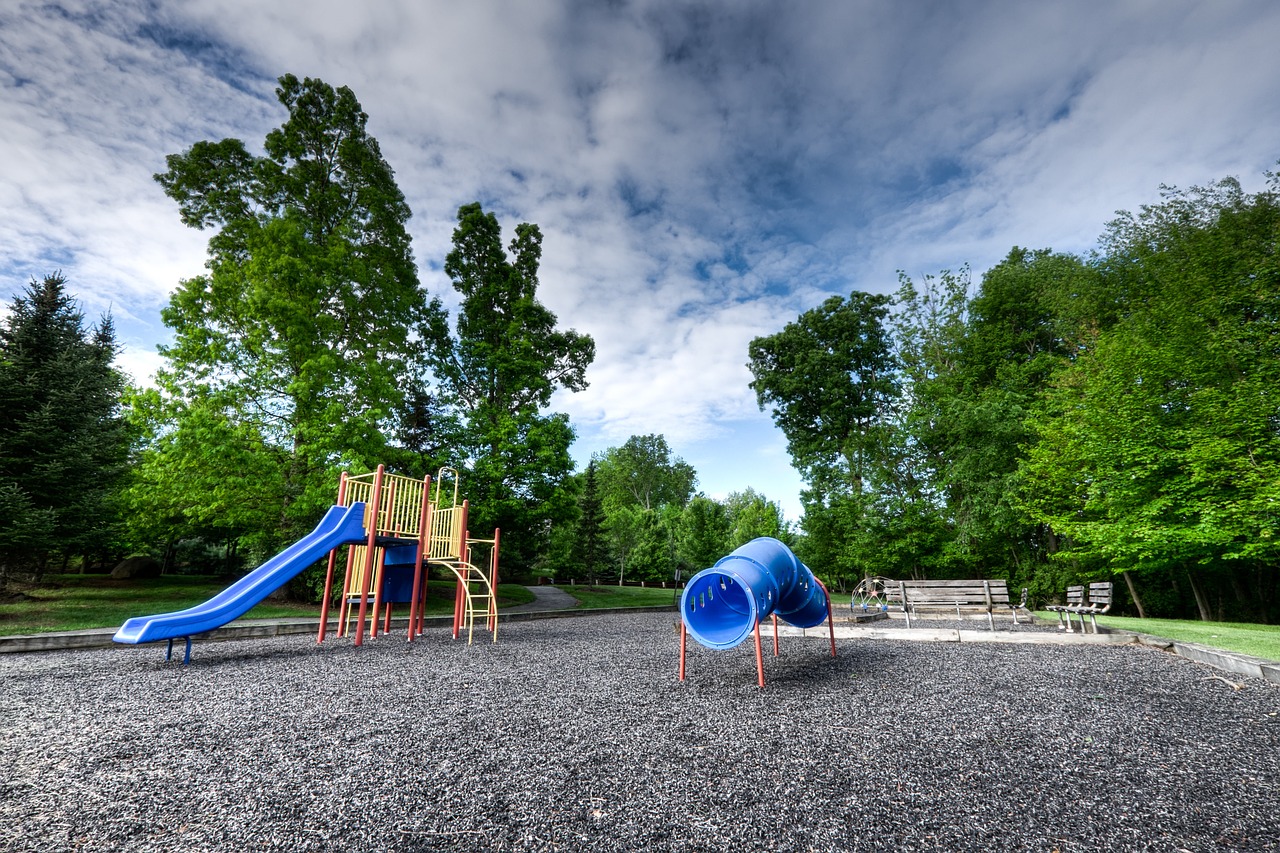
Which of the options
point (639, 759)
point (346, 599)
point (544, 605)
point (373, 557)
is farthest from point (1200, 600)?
point (346, 599)

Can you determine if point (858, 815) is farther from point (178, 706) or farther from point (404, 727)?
point (178, 706)

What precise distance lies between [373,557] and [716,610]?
6949 mm

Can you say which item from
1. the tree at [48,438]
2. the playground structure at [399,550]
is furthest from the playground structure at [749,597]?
the tree at [48,438]

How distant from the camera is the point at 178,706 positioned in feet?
15.1

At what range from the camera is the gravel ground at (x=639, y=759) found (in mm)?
2449

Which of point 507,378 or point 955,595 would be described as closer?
point 955,595

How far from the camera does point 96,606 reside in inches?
473

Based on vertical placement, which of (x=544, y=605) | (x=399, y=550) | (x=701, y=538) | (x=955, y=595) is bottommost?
(x=544, y=605)

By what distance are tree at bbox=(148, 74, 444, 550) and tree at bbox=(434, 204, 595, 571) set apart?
2.19m

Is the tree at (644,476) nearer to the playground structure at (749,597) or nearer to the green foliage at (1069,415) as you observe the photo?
the green foliage at (1069,415)

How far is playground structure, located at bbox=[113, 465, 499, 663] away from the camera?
7.04m

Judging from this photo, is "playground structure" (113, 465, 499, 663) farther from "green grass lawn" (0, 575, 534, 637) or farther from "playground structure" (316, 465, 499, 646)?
"green grass lawn" (0, 575, 534, 637)

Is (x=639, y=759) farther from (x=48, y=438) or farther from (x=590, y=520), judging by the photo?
(x=590, y=520)

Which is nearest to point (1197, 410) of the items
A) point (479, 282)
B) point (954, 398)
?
point (954, 398)
